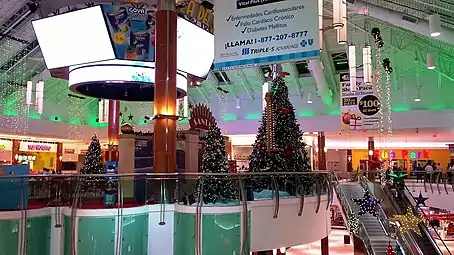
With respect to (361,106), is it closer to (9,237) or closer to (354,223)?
(354,223)

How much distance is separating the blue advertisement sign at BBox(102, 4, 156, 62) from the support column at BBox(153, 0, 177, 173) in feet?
8.64

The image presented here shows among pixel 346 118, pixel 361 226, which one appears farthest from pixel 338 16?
pixel 346 118

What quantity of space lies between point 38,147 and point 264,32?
24391 mm

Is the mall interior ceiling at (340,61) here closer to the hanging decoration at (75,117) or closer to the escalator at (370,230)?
the hanging decoration at (75,117)

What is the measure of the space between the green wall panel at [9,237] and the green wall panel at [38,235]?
18 centimetres

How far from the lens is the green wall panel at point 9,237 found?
6918 mm

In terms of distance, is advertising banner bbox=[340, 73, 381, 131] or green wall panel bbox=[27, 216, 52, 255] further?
advertising banner bbox=[340, 73, 381, 131]

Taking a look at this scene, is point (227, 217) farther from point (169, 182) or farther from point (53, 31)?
point (53, 31)

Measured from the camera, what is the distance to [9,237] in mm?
6957

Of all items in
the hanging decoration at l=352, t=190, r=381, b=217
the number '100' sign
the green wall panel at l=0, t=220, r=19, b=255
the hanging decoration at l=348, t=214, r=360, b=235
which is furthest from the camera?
the number '100' sign

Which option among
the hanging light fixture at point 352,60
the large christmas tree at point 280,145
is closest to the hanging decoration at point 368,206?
the large christmas tree at point 280,145

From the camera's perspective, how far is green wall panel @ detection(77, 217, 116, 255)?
278 inches

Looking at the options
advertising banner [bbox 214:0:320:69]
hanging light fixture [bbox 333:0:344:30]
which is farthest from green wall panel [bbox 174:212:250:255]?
hanging light fixture [bbox 333:0:344:30]

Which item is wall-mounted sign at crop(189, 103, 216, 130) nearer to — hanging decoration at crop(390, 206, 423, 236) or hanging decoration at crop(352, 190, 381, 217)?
hanging decoration at crop(352, 190, 381, 217)
